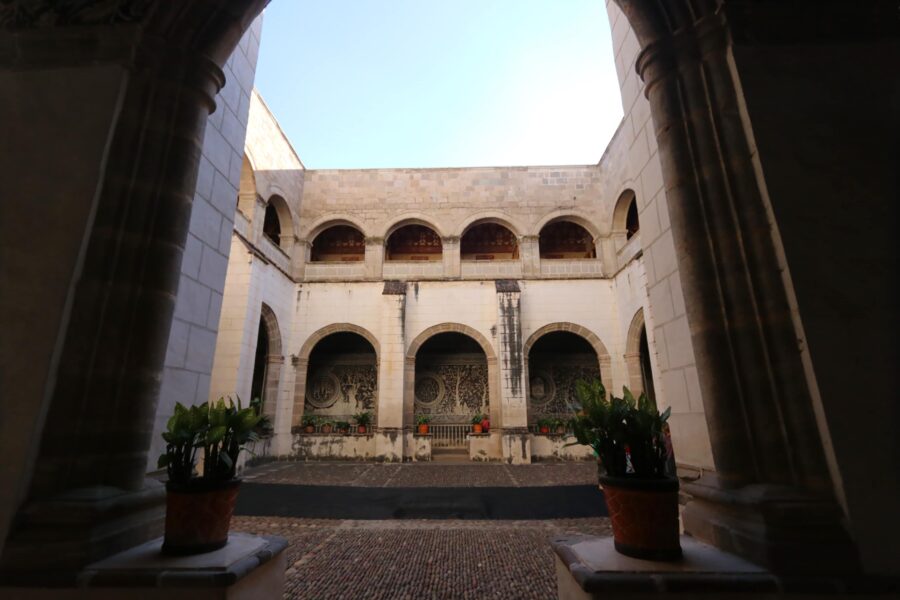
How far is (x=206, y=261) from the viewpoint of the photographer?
243cm

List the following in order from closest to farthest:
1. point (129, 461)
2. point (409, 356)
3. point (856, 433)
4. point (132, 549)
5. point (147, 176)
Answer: point (856, 433), point (132, 549), point (129, 461), point (147, 176), point (409, 356)

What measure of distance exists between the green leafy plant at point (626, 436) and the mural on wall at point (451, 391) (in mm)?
10253

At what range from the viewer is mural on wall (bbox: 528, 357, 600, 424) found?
37.8 ft

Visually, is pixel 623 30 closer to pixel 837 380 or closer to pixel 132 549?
pixel 837 380

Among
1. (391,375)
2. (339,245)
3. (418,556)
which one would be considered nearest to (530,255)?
(391,375)

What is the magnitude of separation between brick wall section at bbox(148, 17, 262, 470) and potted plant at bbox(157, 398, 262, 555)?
20.9 inches

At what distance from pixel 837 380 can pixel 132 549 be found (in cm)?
285

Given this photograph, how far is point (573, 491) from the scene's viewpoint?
Result: 5.87 metres

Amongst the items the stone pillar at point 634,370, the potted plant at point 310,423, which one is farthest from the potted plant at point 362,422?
the stone pillar at point 634,370

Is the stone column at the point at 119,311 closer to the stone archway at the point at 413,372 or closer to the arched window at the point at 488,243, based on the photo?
the stone archway at the point at 413,372

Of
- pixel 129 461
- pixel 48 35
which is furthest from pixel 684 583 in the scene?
pixel 48 35

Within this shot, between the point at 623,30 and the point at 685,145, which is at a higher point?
Answer: the point at 623,30

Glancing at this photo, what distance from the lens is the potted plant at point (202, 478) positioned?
Result: 1.52 meters

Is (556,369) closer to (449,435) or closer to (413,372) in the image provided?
(449,435)
